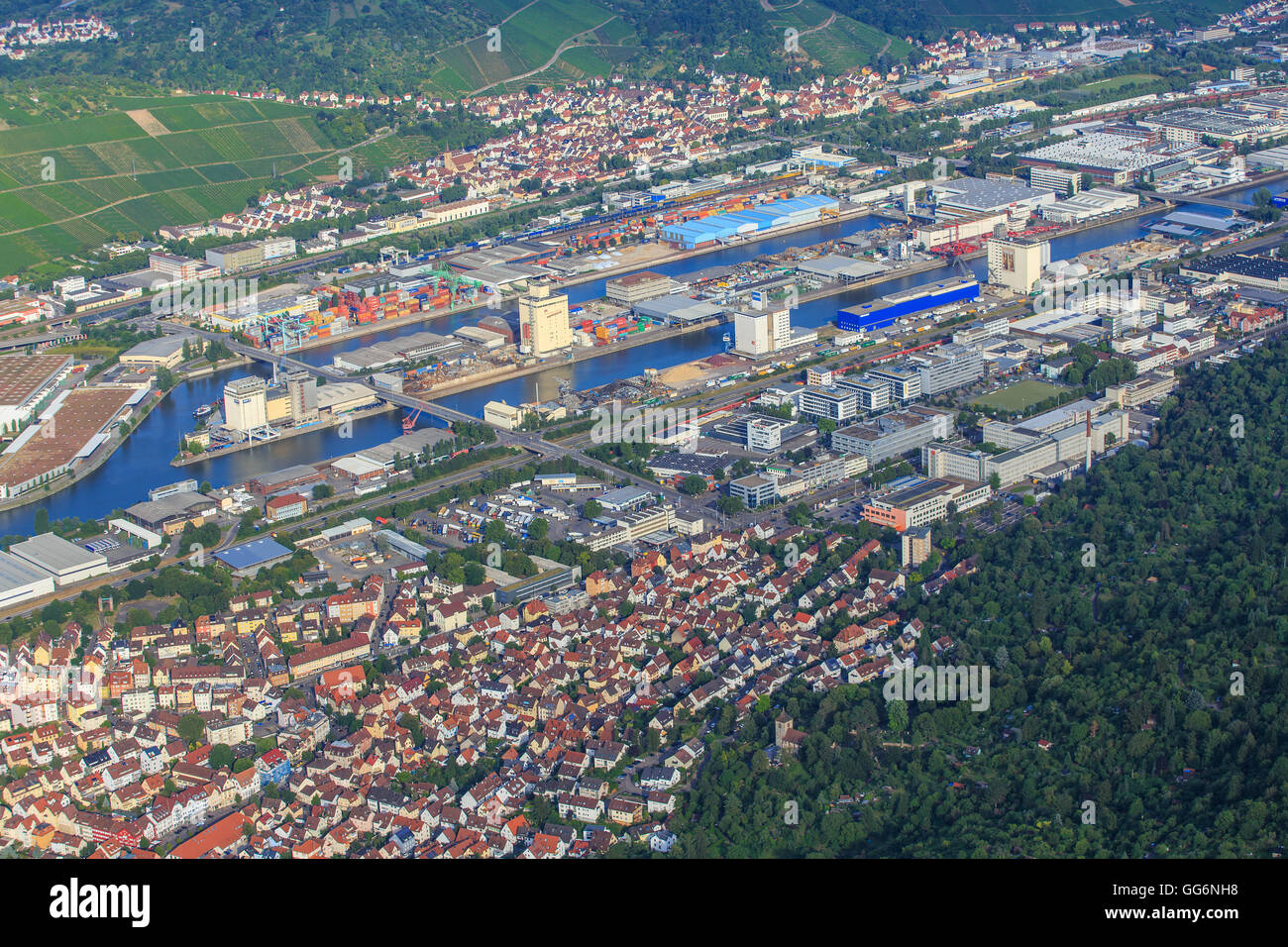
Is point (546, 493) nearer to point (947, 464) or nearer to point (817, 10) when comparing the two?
point (947, 464)

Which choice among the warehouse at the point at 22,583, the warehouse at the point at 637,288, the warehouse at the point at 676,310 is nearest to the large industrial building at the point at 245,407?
the warehouse at the point at 22,583

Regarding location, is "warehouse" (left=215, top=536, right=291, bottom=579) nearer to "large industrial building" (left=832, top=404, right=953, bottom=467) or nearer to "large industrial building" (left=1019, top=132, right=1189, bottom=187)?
"large industrial building" (left=832, top=404, right=953, bottom=467)

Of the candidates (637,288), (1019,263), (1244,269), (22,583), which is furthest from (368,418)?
(1244,269)

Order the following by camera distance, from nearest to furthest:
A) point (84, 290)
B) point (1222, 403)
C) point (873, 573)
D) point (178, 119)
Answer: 1. point (873, 573)
2. point (1222, 403)
3. point (84, 290)
4. point (178, 119)

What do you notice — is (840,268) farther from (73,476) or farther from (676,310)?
(73,476)

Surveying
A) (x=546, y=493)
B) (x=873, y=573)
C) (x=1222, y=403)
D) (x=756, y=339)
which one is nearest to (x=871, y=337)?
(x=756, y=339)

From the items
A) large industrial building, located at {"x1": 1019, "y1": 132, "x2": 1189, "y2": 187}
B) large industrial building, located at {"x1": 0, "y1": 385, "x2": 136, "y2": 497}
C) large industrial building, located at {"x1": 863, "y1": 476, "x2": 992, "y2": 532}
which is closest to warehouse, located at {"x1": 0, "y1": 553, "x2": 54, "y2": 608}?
large industrial building, located at {"x1": 0, "y1": 385, "x2": 136, "y2": 497}
